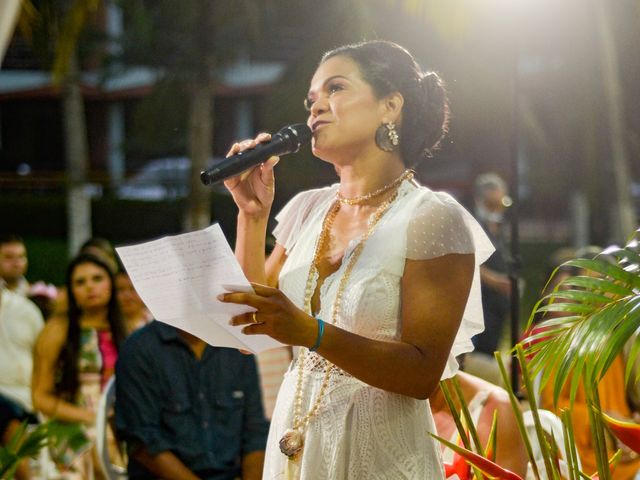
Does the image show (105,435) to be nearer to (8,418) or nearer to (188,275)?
(8,418)

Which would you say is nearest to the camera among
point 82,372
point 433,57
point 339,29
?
point 82,372

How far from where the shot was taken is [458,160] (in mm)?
31297

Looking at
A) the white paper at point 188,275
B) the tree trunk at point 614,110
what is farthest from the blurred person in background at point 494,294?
the tree trunk at point 614,110

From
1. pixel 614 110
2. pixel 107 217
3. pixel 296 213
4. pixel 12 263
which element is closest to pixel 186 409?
pixel 296 213

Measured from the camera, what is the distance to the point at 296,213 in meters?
2.96

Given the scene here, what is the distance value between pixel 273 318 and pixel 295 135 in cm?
57

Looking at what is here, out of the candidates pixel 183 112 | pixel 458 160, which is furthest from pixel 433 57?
pixel 458 160

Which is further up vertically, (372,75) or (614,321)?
(372,75)

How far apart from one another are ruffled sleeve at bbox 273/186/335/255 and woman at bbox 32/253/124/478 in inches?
139

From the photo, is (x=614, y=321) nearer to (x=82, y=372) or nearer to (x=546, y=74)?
(x=82, y=372)

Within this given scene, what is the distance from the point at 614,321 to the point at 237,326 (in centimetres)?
87

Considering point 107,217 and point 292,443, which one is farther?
point 107,217

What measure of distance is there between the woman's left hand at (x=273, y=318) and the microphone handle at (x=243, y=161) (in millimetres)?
365

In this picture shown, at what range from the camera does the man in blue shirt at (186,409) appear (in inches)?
179
